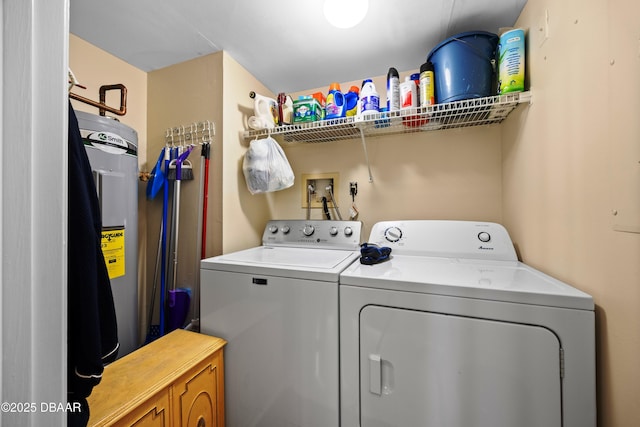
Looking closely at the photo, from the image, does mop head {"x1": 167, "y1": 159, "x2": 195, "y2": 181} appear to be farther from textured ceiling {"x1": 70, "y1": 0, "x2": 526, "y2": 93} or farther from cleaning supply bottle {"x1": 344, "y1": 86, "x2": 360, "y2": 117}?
cleaning supply bottle {"x1": 344, "y1": 86, "x2": 360, "y2": 117}

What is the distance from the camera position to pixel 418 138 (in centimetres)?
171

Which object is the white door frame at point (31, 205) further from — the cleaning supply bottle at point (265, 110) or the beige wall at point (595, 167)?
the beige wall at point (595, 167)

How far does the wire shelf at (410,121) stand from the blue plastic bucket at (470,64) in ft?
0.18

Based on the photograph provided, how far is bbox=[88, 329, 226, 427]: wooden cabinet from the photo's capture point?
853 mm

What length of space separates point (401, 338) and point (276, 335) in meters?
0.57

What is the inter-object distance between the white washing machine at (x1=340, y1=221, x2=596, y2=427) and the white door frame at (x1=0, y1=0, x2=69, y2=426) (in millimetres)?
836

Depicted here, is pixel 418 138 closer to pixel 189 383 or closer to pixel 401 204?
pixel 401 204

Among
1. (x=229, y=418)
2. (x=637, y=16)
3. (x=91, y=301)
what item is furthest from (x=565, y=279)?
(x=229, y=418)

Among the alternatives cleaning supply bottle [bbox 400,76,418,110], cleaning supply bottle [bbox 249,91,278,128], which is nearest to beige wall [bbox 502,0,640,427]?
cleaning supply bottle [bbox 400,76,418,110]

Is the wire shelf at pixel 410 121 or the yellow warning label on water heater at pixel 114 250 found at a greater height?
the wire shelf at pixel 410 121

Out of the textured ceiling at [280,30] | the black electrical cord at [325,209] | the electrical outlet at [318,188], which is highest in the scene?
the textured ceiling at [280,30]

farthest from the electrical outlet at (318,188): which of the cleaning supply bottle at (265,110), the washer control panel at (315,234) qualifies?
the cleaning supply bottle at (265,110)

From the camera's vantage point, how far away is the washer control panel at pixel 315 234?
161cm

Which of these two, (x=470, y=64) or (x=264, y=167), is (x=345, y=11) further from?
(x=264, y=167)
